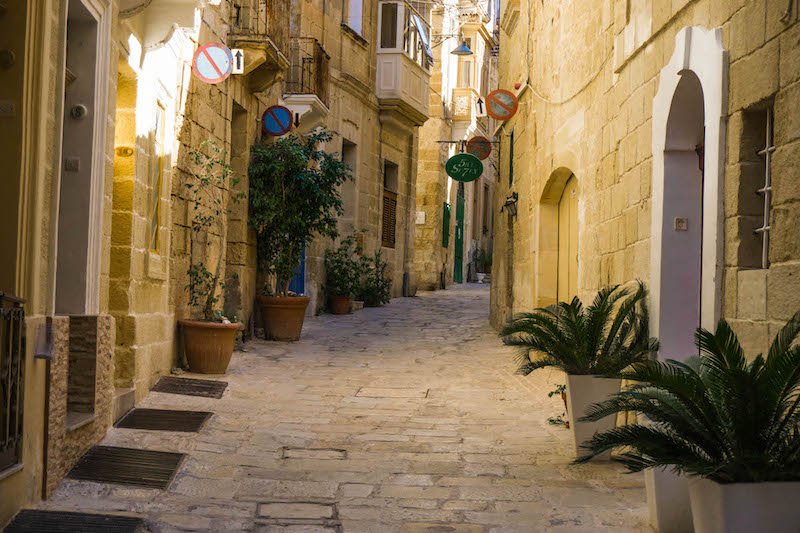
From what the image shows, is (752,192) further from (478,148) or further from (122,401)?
(478,148)

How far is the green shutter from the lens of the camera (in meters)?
28.7

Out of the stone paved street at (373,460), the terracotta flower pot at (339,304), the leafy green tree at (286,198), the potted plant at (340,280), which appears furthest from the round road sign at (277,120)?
the terracotta flower pot at (339,304)

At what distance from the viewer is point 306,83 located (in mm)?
16359

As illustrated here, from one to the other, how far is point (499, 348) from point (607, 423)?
6.54 meters

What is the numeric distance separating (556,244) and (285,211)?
3.59 metres

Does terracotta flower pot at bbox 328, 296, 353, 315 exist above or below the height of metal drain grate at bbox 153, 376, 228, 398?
above

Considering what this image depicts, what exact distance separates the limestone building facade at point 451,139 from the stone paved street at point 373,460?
47.4 feet

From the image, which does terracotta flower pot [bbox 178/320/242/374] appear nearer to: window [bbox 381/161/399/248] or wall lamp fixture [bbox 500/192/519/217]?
wall lamp fixture [bbox 500/192/519/217]

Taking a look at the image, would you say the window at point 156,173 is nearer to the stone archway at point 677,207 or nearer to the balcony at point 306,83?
the stone archway at point 677,207

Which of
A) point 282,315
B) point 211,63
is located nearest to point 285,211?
point 282,315

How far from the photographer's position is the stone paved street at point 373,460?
548cm

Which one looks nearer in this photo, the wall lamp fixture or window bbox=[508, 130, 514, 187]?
the wall lamp fixture

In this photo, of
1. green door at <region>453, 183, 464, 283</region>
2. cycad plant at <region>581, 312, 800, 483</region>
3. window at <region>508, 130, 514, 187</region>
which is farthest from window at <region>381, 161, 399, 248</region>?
cycad plant at <region>581, 312, 800, 483</region>

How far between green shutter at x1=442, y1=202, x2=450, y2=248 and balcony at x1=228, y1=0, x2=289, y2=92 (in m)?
15.3
